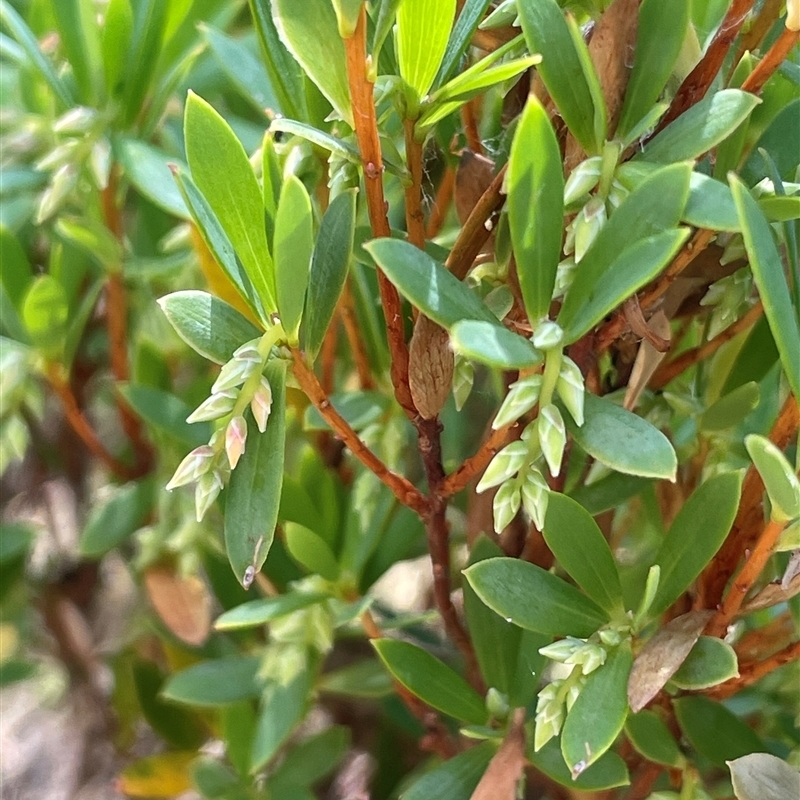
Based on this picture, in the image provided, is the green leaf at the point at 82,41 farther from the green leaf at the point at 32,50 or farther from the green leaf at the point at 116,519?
the green leaf at the point at 116,519

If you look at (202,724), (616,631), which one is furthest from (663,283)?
(202,724)

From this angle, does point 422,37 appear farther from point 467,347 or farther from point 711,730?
point 711,730

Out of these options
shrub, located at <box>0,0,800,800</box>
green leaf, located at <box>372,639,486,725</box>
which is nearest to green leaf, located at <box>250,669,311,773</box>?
shrub, located at <box>0,0,800,800</box>

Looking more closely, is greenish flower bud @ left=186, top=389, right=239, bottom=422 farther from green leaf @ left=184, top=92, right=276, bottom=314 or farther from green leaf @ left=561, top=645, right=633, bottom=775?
green leaf @ left=561, top=645, right=633, bottom=775

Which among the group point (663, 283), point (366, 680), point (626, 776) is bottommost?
point (366, 680)

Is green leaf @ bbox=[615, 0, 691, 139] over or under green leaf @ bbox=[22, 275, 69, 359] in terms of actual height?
over

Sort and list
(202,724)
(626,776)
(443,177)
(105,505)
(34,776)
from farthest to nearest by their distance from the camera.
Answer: (34,776) → (202,724) → (105,505) → (443,177) → (626,776)

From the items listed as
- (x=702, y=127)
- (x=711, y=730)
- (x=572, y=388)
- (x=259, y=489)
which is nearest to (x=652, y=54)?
(x=702, y=127)

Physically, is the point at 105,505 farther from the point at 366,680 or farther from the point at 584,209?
the point at 584,209
